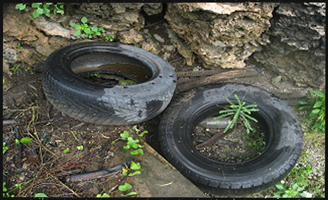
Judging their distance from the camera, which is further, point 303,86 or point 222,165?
point 303,86

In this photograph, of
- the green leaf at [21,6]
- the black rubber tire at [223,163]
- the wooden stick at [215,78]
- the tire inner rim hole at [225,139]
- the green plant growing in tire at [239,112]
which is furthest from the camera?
the wooden stick at [215,78]

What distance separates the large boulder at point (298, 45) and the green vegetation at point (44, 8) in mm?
2628

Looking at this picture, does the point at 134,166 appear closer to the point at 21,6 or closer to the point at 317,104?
the point at 21,6

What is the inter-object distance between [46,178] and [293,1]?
326 centimetres

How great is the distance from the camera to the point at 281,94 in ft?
14.0

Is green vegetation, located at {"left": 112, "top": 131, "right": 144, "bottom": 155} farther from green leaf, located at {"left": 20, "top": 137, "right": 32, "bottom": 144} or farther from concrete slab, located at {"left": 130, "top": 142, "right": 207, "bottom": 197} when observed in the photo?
green leaf, located at {"left": 20, "top": 137, "right": 32, "bottom": 144}

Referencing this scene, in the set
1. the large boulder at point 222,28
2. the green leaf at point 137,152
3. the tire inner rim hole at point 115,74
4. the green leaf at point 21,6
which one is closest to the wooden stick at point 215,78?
the large boulder at point 222,28

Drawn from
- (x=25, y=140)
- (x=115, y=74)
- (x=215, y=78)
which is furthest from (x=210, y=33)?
(x=25, y=140)

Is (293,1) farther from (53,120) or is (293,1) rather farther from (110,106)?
(53,120)

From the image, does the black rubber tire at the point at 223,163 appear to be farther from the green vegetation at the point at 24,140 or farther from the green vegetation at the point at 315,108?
the green vegetation at the point at 24,140

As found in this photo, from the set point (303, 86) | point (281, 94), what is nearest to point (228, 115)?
point (281, 94)

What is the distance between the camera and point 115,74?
403 cm

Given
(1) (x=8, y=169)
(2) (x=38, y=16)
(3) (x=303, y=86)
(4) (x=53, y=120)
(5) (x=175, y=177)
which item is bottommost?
(1) (x=8, y=169)

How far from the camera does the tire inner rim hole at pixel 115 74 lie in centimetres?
392
